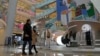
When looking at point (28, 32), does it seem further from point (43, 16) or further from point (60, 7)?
point (60, 7)

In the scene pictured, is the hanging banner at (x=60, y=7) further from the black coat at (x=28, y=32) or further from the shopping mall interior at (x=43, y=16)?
the black coat at (x=28, y=32)

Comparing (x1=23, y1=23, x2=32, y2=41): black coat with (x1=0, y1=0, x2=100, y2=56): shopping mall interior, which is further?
(x1=0, y1=0, x2=100, y2=56): shopping mall interior

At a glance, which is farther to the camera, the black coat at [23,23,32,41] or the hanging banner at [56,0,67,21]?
the hanging banner at [56,0,67,21]

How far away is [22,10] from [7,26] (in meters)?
4.87

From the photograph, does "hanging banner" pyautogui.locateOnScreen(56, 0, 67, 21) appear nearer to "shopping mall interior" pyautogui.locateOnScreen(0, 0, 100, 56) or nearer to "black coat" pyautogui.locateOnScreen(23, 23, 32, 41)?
"shopping mall interior" pyautogui.locateOnScreen(0, 0, 100, 56)

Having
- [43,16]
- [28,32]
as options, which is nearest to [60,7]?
[43,16]

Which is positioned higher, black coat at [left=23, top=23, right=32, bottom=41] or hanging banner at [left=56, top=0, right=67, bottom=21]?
hanging banner at [left=56, top=0, right=67, bottom=21]

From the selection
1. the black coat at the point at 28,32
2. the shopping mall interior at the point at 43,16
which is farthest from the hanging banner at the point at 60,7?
the black coat at the point at 28,32

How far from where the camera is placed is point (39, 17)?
108ft

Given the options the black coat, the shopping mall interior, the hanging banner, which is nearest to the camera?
the black coat

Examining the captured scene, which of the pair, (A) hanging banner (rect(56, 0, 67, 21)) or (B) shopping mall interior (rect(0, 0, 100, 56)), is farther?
(A) hanging banner (rect(56, 0, 67, 21))

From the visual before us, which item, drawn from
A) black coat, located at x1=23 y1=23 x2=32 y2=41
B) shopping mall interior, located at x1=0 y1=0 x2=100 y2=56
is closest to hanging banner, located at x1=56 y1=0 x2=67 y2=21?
shopping mall interior, located at x1=0 y1=0 x2=100 y2=56

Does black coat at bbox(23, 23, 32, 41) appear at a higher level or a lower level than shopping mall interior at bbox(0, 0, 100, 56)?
lower

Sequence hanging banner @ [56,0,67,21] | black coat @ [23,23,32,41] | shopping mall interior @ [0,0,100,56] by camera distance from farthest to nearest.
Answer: hanging banner @ [56,0,67,21] < shopping mall interior @ [0,0,100,56] < black coat @ [23,23,32,41]
